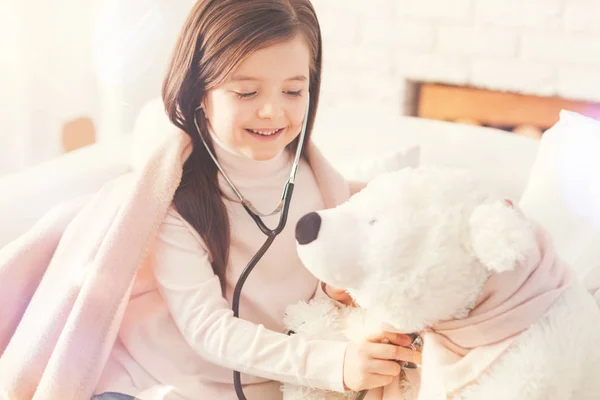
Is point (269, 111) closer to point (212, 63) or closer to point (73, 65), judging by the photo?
point (212, 63)

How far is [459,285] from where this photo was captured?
638 mm

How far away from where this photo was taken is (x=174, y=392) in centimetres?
90

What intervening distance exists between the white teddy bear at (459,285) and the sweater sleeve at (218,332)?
0.51ft

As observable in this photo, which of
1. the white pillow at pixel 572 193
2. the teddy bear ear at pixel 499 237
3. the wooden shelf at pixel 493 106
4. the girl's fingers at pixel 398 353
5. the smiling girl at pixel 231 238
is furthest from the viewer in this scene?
the wooden shelf at pixel 493 106

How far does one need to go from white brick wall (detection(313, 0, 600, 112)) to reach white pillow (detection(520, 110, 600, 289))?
77 cm

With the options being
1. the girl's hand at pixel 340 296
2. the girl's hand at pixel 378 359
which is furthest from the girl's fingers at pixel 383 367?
the girl's hand at pixel 340 296

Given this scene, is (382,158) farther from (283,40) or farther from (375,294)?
(375,294)

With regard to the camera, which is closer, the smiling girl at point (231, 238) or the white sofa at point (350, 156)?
the smiling girl at point (231, 238)

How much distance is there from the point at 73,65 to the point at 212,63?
45.4 inches

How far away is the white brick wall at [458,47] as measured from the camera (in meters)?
1.81

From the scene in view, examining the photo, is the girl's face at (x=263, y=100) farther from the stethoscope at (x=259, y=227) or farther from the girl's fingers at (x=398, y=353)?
the girl's fingers at (x=398, y=353)

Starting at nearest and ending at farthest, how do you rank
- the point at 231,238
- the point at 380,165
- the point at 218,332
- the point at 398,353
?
the point at 398,353
the point at 218,332
the point at 231,238
the point at 380,165

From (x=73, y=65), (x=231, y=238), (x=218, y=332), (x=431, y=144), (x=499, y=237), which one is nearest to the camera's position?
(x=499, y=237)

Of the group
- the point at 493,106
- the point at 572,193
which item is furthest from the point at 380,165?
the point at 493,106
